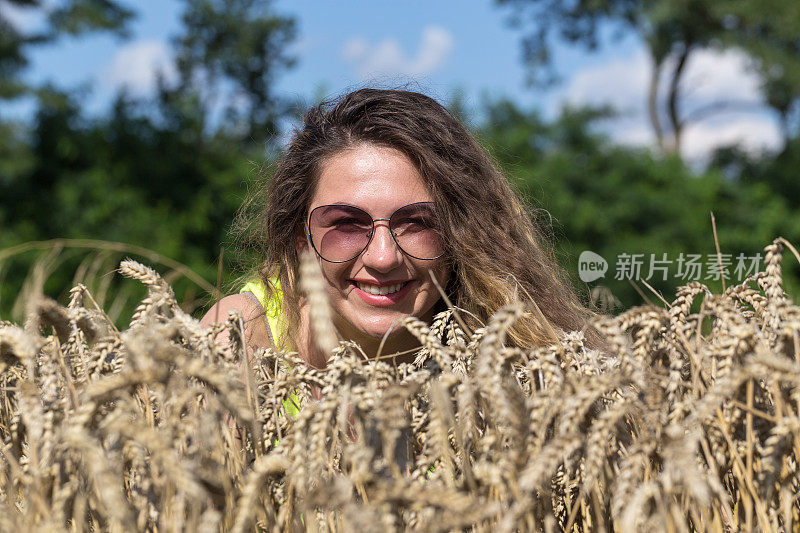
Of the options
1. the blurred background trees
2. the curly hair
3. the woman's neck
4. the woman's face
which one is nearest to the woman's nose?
the woman's face

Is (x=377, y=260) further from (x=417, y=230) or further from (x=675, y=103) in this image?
(x=675, y=103)

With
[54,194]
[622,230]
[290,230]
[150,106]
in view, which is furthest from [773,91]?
[290,230]

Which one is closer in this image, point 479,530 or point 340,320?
point 479,530

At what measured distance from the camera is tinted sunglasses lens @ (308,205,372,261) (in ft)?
6.31

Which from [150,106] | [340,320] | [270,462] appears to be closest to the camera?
[270,462]

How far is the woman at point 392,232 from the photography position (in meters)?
1.94

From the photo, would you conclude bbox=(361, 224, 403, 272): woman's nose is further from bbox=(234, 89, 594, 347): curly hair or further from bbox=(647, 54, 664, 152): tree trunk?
bbox=(647, 54, 664, 152): tree trunk

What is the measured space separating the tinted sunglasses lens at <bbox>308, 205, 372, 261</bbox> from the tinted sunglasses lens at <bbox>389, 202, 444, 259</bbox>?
8 centimetres

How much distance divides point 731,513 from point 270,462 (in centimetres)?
66

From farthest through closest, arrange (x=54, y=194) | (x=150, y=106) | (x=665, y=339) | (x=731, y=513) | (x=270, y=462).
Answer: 1. (x=150, y=106)
2. (x=54, y=194)
3. (x=665, y=339)
4. (x=731, y=513)
5. (x=270, y=462)

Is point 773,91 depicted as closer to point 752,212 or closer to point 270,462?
point 752,212

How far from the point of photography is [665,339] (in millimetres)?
1303

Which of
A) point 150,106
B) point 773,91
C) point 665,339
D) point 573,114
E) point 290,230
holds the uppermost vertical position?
point 773,91

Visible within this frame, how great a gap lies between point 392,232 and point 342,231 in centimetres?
13
